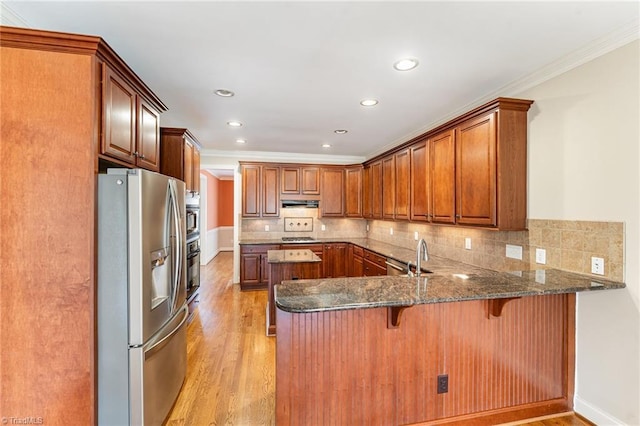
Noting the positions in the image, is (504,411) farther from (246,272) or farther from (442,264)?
(246,272)

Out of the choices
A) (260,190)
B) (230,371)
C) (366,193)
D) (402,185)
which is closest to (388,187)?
(402,185)

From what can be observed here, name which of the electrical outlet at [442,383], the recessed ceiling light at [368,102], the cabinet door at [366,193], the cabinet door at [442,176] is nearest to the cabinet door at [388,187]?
the cabinet door at [366,193]

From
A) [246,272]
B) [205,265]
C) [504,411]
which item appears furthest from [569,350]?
[205,265]

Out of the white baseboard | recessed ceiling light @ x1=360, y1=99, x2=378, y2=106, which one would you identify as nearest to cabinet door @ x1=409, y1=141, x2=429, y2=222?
recessed ceiling light @ x1=360, y1=99, x2=378, y2=106

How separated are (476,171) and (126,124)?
8.90 feet

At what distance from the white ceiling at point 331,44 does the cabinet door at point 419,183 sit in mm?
523

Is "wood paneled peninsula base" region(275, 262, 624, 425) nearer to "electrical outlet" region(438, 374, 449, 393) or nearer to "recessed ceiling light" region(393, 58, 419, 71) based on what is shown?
"electrical outlet" region(438, 374, 449, 393)

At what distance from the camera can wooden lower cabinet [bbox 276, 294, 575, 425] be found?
1.82 meters

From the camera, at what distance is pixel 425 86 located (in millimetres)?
2652

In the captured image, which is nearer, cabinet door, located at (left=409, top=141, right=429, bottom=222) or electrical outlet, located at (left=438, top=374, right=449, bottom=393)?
electrical outlet, located at (left=438, top=374, right=449, bottom=393)

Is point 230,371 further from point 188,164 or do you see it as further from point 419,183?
point 419,183

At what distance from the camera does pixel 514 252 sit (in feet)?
Answer: 8.63

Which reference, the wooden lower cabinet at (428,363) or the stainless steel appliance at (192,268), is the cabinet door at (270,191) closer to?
the stainless steel appliance at (192,268)

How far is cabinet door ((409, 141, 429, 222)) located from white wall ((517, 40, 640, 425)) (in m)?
1.15
